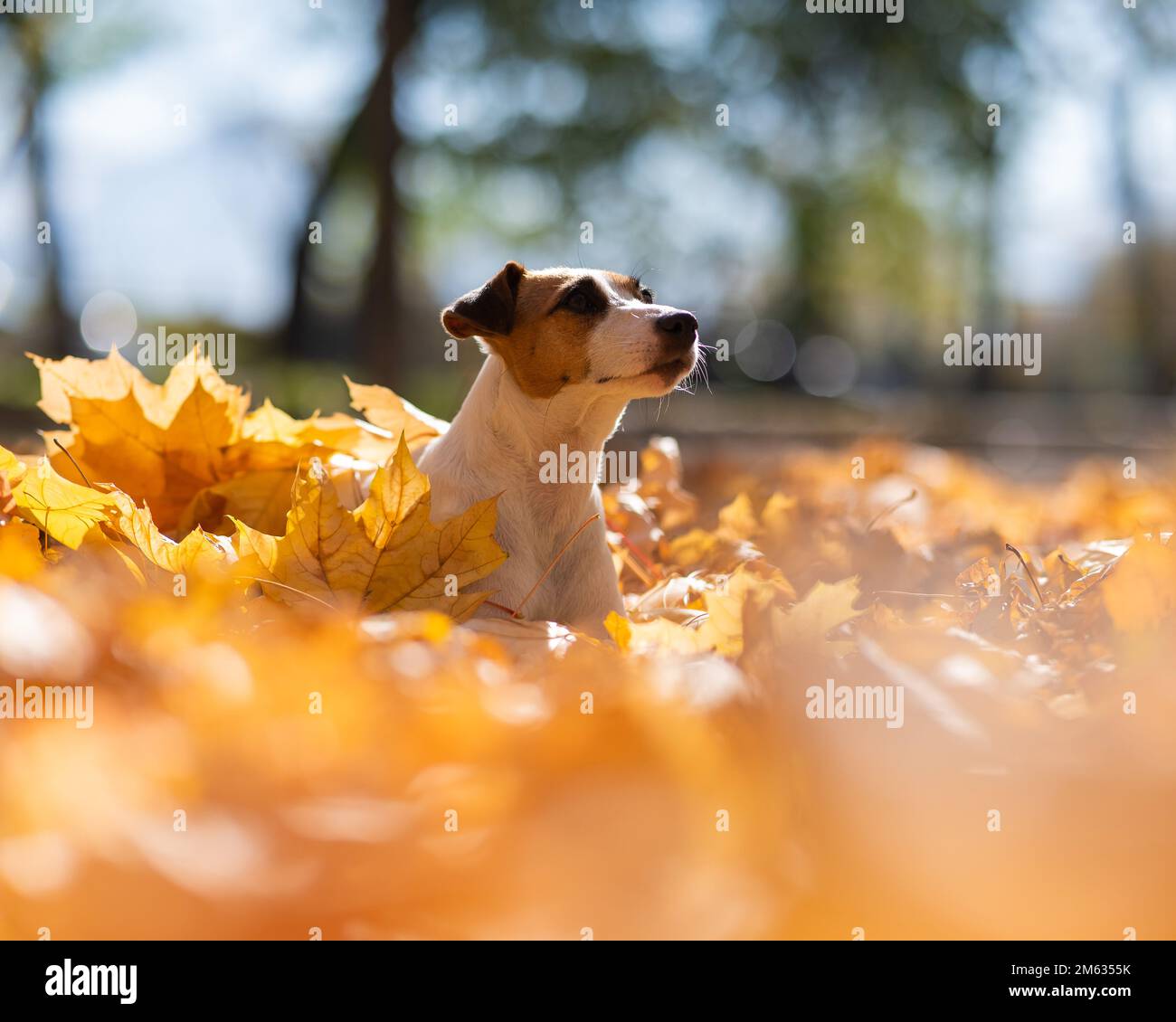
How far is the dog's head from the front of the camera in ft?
6.97

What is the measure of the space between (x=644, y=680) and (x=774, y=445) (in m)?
6.77

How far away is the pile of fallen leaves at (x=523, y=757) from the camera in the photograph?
0.75m

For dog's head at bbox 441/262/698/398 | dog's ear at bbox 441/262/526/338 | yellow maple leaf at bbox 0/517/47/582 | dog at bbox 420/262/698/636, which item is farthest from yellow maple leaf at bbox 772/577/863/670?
dog's ear at bbox 441/262/526/338

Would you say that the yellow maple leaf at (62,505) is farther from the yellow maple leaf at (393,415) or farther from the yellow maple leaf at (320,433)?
the yellow maple leaf at (393,415)

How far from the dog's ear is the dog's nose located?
1.10 feet

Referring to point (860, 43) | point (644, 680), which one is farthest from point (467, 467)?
point (860, 43)

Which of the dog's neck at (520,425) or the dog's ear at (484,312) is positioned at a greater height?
the dog's ear at (484,312)

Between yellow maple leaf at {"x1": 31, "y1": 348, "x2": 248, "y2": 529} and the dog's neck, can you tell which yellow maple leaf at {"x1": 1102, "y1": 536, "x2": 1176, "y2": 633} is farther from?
yellow maple leaf at {"x1": 31, "y1": 348, "x2": 248, "y2": 529}

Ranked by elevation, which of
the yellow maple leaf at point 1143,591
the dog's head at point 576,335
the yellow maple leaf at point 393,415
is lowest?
the yellow maple leaf at point 1143,591

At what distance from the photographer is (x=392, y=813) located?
769mm

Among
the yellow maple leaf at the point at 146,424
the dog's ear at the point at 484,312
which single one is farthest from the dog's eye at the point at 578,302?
the yellow maple leaf at the point at 146,424

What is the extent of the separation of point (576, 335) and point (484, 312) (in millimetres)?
204

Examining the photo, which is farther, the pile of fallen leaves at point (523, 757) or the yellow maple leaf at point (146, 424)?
the yellow maple leaf at point (146, 424)

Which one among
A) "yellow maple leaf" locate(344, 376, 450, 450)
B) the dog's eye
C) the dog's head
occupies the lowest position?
"yellow maple leaf" locate(344, 376, 450, 450)
